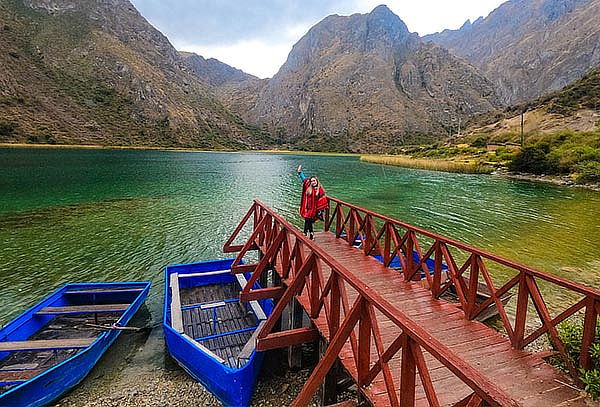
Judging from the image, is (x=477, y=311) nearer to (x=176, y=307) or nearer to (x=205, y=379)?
(x=205, y=379)

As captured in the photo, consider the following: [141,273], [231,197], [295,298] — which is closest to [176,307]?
[295,298]

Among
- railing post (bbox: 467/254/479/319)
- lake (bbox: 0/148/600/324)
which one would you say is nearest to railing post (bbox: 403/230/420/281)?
railing post (bbox: 467/254/479/319)

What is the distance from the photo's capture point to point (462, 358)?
5645 millimetres

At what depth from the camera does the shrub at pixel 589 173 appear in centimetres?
4247

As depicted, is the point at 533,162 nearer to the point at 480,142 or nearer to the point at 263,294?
the point at 480,142

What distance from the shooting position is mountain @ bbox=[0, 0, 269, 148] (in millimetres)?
112062

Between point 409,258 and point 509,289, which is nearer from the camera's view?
point 509,289

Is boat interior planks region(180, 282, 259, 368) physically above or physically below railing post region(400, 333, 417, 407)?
below

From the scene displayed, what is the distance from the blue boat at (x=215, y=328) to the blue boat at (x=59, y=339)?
140cm

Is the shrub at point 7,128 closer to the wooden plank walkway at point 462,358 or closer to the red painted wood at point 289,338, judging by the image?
the red painted wood at point 289,338

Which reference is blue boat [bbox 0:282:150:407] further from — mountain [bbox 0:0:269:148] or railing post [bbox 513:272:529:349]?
mountain [bbox 0:0:269:148]

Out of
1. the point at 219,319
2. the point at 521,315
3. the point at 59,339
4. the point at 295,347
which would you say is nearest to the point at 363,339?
the point at 521,315

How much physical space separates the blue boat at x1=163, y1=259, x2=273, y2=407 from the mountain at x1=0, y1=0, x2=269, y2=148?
391 feet

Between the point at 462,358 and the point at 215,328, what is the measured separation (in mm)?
6174
